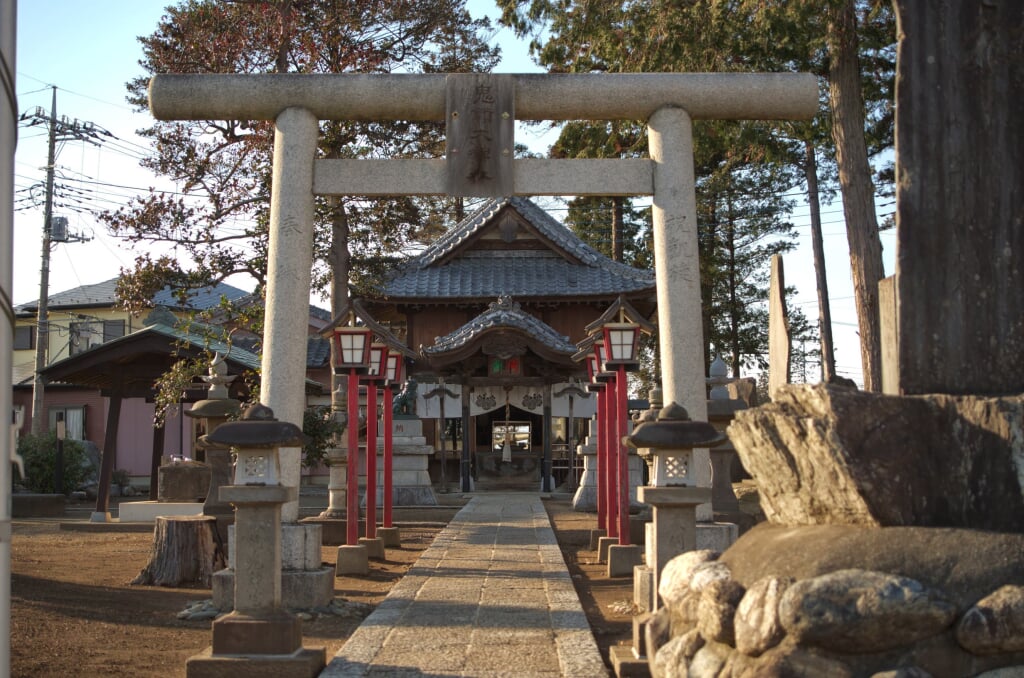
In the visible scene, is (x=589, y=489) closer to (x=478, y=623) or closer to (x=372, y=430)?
(x=372, y=430)

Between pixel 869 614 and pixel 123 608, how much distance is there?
6.73 metres

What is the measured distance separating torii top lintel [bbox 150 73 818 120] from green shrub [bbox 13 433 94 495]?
15.7m

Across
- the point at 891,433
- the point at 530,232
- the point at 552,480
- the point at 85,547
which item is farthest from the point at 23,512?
the point at 891,433

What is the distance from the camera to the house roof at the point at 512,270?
2556cm

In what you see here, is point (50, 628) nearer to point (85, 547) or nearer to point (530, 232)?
point (85, 547)

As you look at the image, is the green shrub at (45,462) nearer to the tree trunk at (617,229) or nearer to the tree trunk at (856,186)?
the tree trunk at (617,229)

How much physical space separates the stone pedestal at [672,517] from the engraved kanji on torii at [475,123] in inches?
106

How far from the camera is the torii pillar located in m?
8.69

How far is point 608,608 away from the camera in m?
8.55

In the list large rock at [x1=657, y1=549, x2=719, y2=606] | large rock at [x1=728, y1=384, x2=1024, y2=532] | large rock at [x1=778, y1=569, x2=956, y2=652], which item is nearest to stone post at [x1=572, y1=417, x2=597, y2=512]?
large rock at [x1=657, y1=549, x2=719, y2=606]

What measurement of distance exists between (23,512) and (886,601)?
1961 centimetres

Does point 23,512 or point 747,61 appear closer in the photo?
point 747,61

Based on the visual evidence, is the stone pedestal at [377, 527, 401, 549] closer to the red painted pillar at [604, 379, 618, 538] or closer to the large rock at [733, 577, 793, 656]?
the red painted pillar at [604, 379, 618, 538]

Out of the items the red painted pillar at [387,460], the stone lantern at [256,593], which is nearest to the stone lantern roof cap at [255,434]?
the stone lantern at [256,593]
